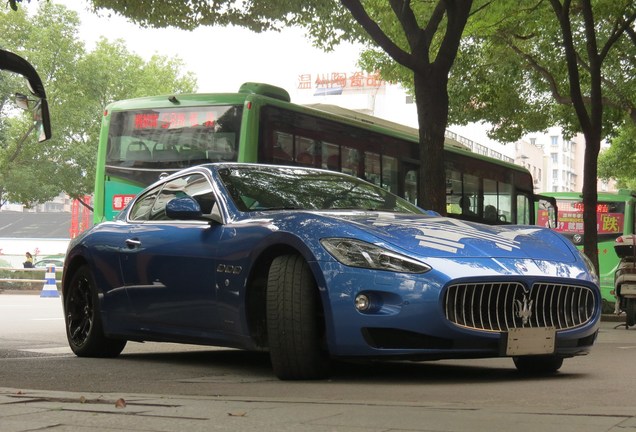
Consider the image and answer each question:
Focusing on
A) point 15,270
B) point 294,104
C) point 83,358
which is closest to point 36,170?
point 15,270

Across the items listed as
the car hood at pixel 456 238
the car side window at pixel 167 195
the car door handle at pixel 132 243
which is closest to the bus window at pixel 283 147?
the car side window at pixel 167 195

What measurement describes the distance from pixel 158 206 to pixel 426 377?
8.12 feet

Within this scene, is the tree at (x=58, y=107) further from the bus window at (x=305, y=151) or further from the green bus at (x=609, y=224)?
the bus window at (x=305, y=151)

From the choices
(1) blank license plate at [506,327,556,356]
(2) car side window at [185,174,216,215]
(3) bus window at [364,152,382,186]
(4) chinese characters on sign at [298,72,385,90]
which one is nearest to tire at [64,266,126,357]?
(2) car side window at [185,174,216,215]

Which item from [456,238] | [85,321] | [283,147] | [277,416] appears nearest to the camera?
[277,416]

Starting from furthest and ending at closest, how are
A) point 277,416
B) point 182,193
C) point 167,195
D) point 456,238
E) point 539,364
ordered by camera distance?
point 167,195
point 182,193
point 539,364
point 456,238
point 277,416

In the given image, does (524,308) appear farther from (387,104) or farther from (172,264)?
(387,104)

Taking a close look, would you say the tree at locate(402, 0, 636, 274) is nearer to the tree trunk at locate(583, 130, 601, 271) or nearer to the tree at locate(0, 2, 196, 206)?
the tree trunk at locate(583, 130, 601, 271)

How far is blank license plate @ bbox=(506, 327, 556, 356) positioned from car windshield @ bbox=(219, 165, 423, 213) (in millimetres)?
1569

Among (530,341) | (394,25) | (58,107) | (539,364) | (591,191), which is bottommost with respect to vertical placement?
(539,364)

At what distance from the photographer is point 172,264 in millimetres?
7645

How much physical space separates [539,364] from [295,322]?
1.86 meters

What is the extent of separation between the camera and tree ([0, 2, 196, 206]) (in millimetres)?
50906

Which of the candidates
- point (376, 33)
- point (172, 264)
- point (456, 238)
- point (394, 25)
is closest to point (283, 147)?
point (376, 33)
